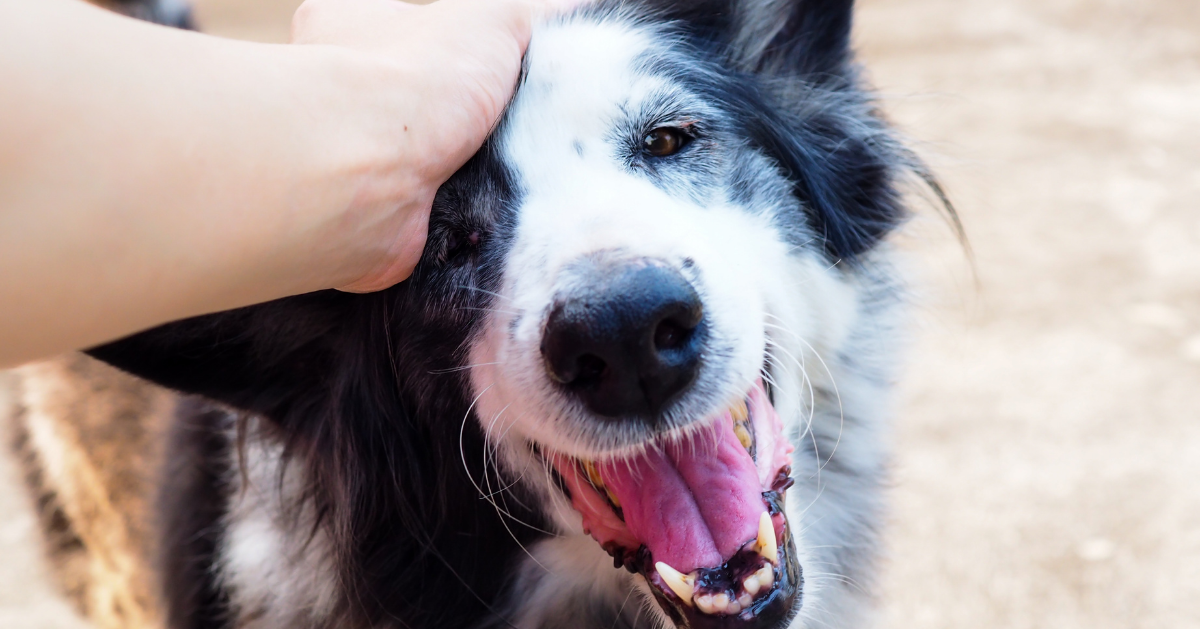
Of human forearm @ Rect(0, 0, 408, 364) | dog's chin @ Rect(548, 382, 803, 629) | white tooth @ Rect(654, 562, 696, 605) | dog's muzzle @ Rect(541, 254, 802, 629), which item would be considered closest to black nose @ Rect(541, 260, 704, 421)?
dog's muzzle @ Rect(541, 254, 802, 629)

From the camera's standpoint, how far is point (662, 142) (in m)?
1.92

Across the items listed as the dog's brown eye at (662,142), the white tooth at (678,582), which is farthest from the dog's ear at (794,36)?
the white tooth at (678,582)

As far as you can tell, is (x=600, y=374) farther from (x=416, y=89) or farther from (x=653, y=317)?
Answer: (x=416, y=89)

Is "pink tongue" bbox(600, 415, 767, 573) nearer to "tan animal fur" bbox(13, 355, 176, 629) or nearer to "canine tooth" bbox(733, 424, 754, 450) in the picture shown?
"canine tooth" bbox(733, 424, 754, 450)

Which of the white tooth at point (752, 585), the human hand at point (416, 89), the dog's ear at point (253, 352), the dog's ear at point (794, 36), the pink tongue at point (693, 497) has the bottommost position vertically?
the white tooth at point (752, 585)

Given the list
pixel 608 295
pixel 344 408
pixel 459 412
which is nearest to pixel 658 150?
pixel 608 295

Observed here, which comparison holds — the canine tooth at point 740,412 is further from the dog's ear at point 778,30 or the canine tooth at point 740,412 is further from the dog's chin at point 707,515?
the dog's ear at point 778,30

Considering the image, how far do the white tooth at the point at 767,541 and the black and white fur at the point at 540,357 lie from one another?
190 millimetres

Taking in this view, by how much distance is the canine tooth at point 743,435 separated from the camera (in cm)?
189

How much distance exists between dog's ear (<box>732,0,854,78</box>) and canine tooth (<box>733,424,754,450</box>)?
90 cm

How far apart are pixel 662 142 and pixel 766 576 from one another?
857 mm

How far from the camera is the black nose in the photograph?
1485 mm

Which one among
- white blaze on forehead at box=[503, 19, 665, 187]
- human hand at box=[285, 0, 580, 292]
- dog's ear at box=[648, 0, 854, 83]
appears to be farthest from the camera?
dog's ear at box=[648, 0, 854, 83]

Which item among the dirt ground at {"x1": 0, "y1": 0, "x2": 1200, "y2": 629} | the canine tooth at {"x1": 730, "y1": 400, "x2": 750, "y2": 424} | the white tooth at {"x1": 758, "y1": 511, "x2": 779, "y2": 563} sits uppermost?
the canine tooth at {"x1": 730, "y1": 400, "x2": 750, "y2": 424}
